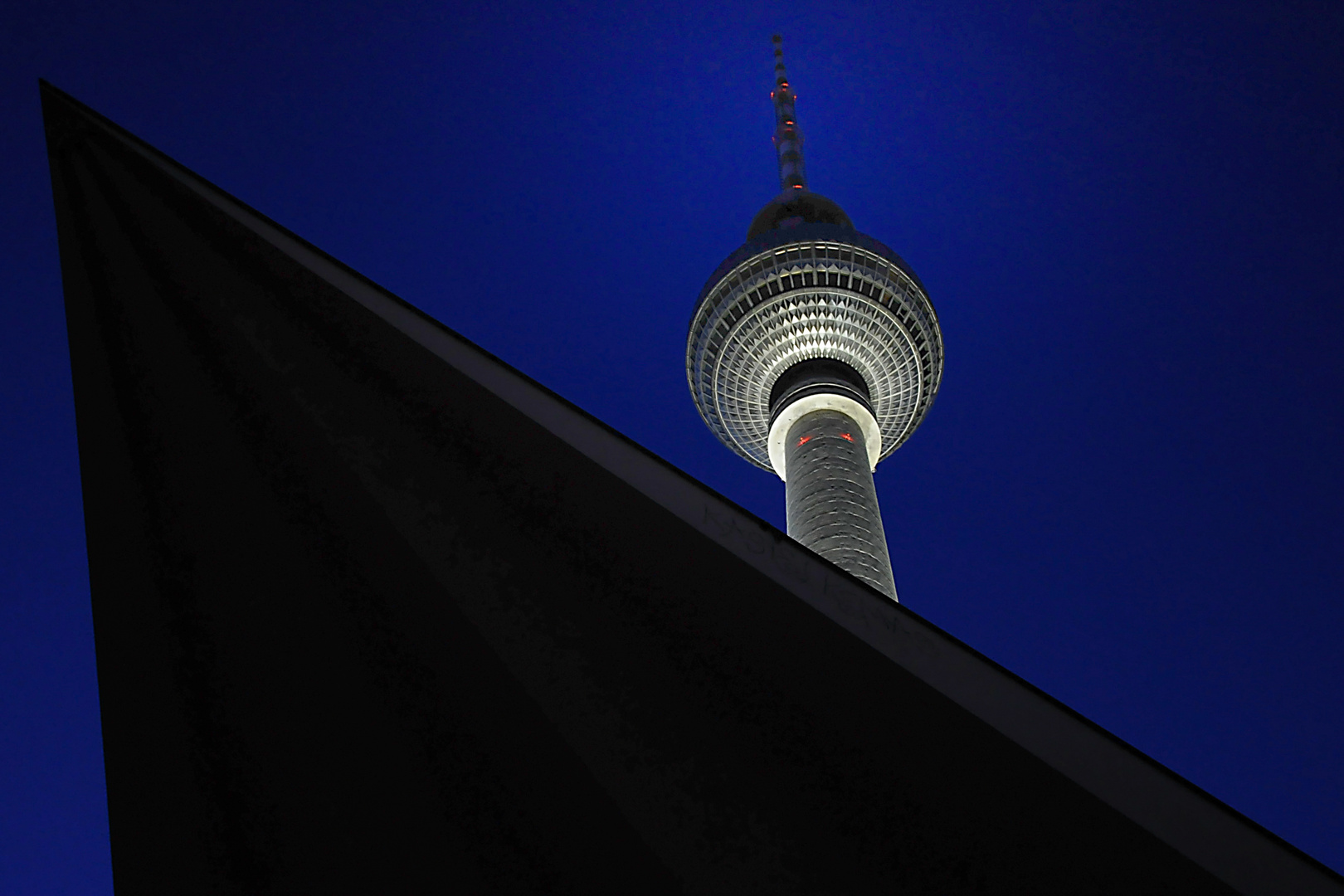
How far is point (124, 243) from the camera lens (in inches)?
178

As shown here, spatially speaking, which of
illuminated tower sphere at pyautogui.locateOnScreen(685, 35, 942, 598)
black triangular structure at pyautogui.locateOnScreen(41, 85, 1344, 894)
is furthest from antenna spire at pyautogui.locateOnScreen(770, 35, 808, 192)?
black triangular structure at pyautogui.locateOnScreen(41, 85, 1344, 894)

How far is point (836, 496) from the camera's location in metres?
21.1

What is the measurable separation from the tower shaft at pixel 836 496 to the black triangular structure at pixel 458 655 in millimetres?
14940

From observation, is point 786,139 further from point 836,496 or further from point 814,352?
point 836,496

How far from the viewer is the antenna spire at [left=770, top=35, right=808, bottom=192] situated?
35719 mm

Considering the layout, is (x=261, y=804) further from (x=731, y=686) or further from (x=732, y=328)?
(x=732, y=328)

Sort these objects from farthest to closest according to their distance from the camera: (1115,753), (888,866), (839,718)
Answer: (839,718) → (888,866) → (1115,753)

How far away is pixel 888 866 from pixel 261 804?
2719mm

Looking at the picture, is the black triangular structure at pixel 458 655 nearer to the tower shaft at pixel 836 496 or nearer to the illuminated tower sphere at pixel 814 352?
the tower shaft at pixel 836 496

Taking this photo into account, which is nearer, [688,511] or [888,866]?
[888,866]

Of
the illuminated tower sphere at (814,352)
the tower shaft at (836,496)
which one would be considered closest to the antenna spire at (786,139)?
the illuminated tower sphere at (814,352)

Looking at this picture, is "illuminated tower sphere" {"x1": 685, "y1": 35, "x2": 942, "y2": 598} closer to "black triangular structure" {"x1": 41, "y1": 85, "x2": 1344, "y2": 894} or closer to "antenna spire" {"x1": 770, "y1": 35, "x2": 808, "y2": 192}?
"antenna spire" {"x1": 770, "y1": 35, "x2": 808, "y2": 192}

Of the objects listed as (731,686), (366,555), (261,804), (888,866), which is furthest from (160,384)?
(888,866)

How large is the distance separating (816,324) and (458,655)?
82.8 feet
